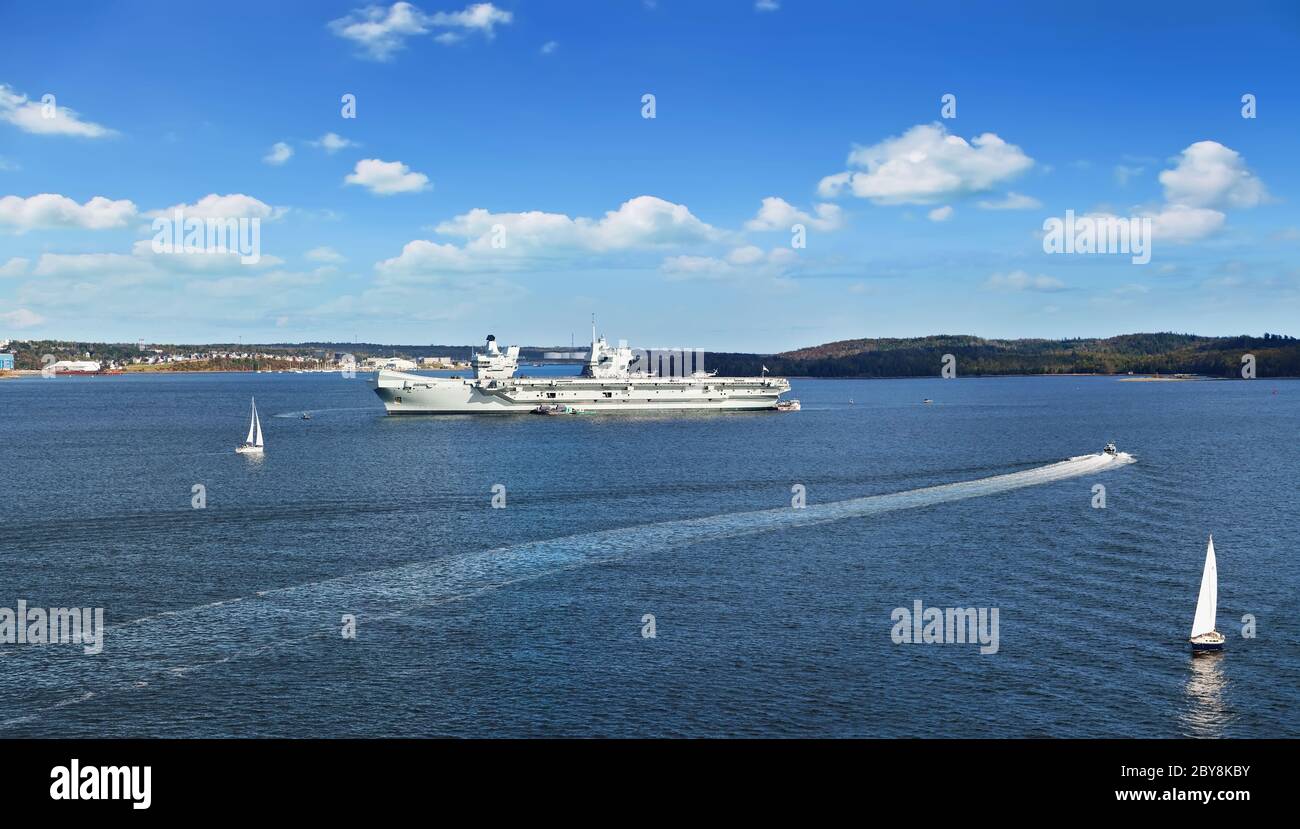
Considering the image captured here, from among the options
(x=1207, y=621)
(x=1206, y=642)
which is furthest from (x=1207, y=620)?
(x=1206, y=642)

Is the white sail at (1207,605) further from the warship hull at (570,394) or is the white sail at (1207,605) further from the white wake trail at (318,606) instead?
the warship hull at (570,394)

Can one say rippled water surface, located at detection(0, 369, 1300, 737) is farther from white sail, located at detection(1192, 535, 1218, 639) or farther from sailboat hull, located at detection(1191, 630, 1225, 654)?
white sail, located at detection(1192, 535, 1218, 639)

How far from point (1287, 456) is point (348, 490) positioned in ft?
248

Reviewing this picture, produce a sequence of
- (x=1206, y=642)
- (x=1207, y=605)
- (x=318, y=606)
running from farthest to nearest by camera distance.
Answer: (x=318, y=606) < (x=1207, y=605) < (x=1206, y=642)

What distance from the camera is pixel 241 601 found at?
35.2m

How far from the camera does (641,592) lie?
36.9m

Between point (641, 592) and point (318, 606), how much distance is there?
38.9ft

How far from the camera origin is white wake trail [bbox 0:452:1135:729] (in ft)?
92.2

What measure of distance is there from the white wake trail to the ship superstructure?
7899 cm

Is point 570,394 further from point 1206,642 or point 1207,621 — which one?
point 1206,642

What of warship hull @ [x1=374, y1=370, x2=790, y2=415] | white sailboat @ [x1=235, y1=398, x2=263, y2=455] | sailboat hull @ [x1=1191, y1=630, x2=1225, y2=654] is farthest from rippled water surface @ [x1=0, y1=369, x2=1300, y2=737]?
warship hull @ [x1=374, y1=370, x2=790, y2=415]

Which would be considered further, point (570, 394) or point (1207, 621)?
point (570, 394)
